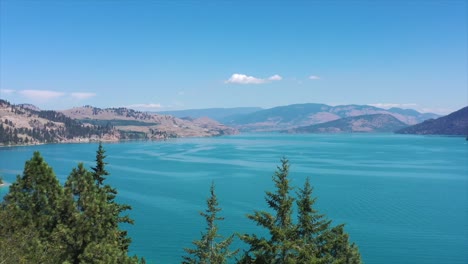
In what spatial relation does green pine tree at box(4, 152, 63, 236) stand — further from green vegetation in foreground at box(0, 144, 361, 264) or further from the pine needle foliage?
the pine needle foliage

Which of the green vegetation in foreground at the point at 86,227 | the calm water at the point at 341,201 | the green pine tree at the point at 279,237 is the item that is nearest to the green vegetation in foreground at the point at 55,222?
the green vegetation in foreground at the point at 86,227

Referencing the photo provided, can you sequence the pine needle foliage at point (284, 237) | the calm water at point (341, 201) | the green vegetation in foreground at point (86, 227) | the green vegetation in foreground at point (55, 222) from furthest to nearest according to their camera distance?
the calm water at point (341, 201)
the green vegetation in foreground at point (55, 222)
the green vegetation in foreground at point (86, 227)
the pine needle foliage at point (284, 237)

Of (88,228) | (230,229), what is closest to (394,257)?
(230,229)

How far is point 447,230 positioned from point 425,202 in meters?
21.2

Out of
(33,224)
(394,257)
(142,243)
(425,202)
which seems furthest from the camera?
(425,202)

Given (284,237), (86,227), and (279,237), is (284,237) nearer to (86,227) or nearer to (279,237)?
(279,237)

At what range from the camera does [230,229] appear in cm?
5878

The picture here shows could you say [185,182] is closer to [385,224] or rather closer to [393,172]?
[385,224]

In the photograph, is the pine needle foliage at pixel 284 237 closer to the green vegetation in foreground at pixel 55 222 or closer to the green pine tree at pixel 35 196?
the green vegetation in foreground at pixel 55 222

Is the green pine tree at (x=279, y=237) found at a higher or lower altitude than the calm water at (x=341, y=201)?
higher

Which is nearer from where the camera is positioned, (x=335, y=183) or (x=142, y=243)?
(x=142, y=243)

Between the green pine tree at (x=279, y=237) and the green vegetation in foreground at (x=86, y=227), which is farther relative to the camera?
the green vegetation in foreground at (x=86, y=227)

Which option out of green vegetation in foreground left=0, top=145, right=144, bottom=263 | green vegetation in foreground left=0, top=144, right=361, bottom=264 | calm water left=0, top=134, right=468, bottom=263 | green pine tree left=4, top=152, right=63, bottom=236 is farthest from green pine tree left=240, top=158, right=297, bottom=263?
calm water left=0, top=134, right=468, bottom=263

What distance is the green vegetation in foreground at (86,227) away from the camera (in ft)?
50.9
